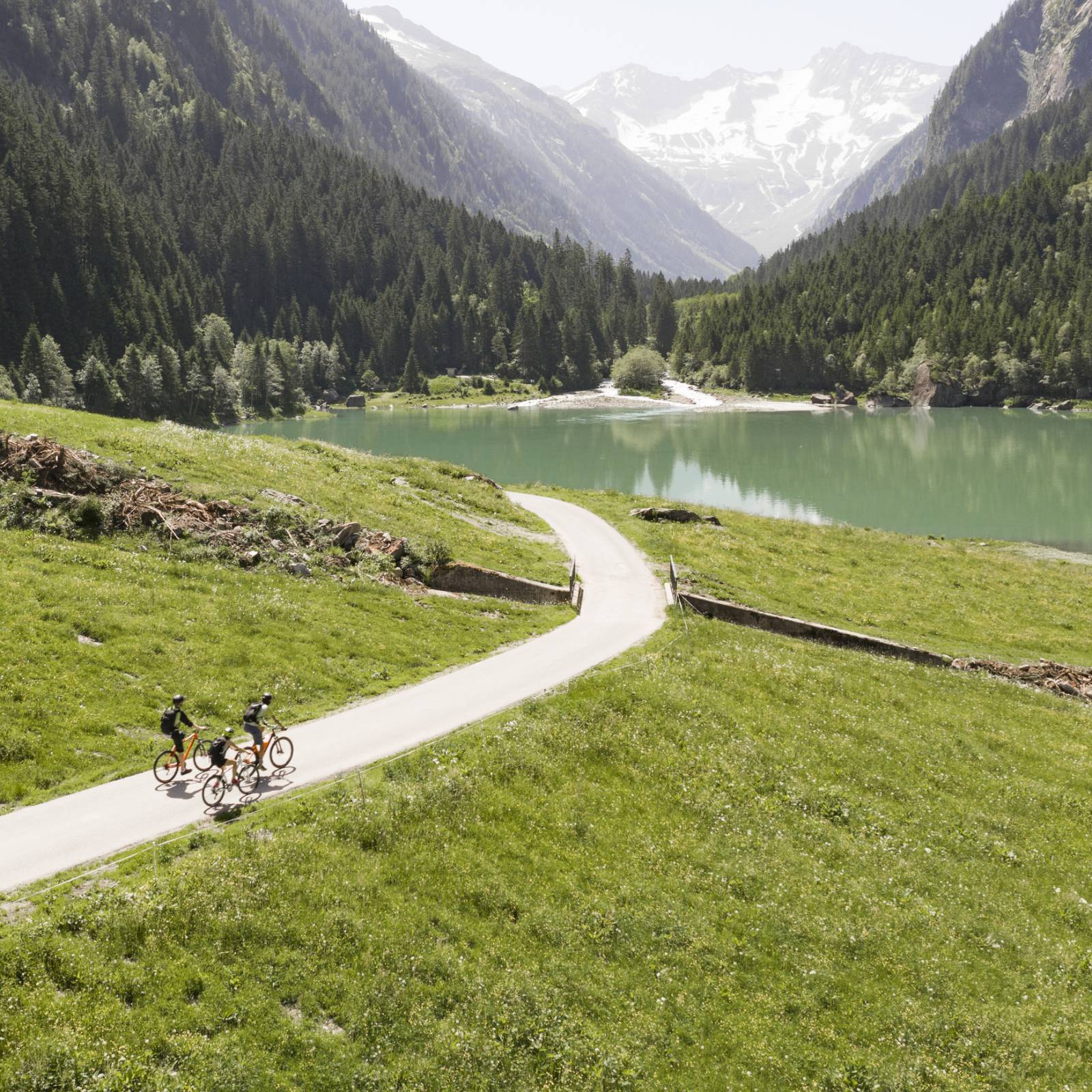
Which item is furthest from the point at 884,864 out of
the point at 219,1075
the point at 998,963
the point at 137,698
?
the point at 137,698

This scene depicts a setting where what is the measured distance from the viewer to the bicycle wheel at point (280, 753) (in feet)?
56.8

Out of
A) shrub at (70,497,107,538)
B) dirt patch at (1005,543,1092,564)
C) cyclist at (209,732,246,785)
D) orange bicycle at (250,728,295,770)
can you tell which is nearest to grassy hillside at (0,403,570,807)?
shrub at (70,497,107,538)

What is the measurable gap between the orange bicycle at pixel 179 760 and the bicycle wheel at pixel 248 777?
2.30 feet

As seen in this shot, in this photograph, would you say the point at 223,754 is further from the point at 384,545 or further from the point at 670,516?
the point at 670,516

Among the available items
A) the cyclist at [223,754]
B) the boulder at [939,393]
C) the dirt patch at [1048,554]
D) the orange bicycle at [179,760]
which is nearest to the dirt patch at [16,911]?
the orange bicycle at [179,760]

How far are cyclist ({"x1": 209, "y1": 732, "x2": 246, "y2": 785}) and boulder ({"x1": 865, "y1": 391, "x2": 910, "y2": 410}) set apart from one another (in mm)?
200415

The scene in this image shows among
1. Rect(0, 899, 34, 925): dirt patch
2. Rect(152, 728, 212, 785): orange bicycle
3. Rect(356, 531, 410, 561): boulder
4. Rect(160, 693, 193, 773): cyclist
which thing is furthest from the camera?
Rect(356, 531, 410, 561): boulder

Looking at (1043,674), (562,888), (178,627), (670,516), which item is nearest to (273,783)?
(562,888)

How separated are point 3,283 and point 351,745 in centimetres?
16819

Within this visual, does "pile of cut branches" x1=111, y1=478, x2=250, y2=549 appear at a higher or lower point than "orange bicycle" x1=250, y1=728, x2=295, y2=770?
higher

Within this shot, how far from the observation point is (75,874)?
42.1ft

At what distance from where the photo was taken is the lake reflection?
7825cm

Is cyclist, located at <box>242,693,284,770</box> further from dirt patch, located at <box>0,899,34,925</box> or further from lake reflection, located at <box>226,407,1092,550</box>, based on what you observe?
lake reflection, located at <box>226,407,1092,550</box>

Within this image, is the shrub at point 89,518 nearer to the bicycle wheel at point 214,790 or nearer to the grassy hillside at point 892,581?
the bicycle wheel at point 214,790
